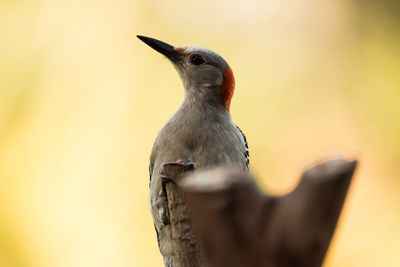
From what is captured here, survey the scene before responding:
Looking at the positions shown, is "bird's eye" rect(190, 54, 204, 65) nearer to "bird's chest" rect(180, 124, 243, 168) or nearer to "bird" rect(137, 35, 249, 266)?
"bird" rect(137, 35, 249, 266)

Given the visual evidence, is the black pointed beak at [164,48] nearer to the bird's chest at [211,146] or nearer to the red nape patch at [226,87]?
the red nape patch at [226,87]

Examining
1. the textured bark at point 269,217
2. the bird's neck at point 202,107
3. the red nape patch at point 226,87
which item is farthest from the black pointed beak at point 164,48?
the textured bark at point 269,217

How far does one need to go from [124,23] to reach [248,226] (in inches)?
227

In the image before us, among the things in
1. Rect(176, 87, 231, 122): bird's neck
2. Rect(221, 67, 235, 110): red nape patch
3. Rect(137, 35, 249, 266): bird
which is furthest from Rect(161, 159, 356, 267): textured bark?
Rect(221, 67, 235, 110): red nape patch

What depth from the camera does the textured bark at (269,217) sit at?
1.77 metres

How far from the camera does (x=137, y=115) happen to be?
22.0 ft

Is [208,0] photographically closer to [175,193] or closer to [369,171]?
[369,171]

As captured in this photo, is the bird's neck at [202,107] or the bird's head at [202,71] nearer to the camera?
the bird's neck at [202,107]

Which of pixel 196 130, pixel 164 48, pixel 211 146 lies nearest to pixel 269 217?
pixel 211 146

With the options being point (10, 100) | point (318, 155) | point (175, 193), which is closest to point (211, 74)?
point (175, 193)

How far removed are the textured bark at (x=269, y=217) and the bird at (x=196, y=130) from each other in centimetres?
160

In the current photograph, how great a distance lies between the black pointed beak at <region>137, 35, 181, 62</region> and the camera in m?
4.64

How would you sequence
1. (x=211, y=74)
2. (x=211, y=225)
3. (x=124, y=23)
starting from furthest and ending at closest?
(x=124, y=23) → (x=211, y=74) → (x=211, y=225)

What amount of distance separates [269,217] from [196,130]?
2.18 m
